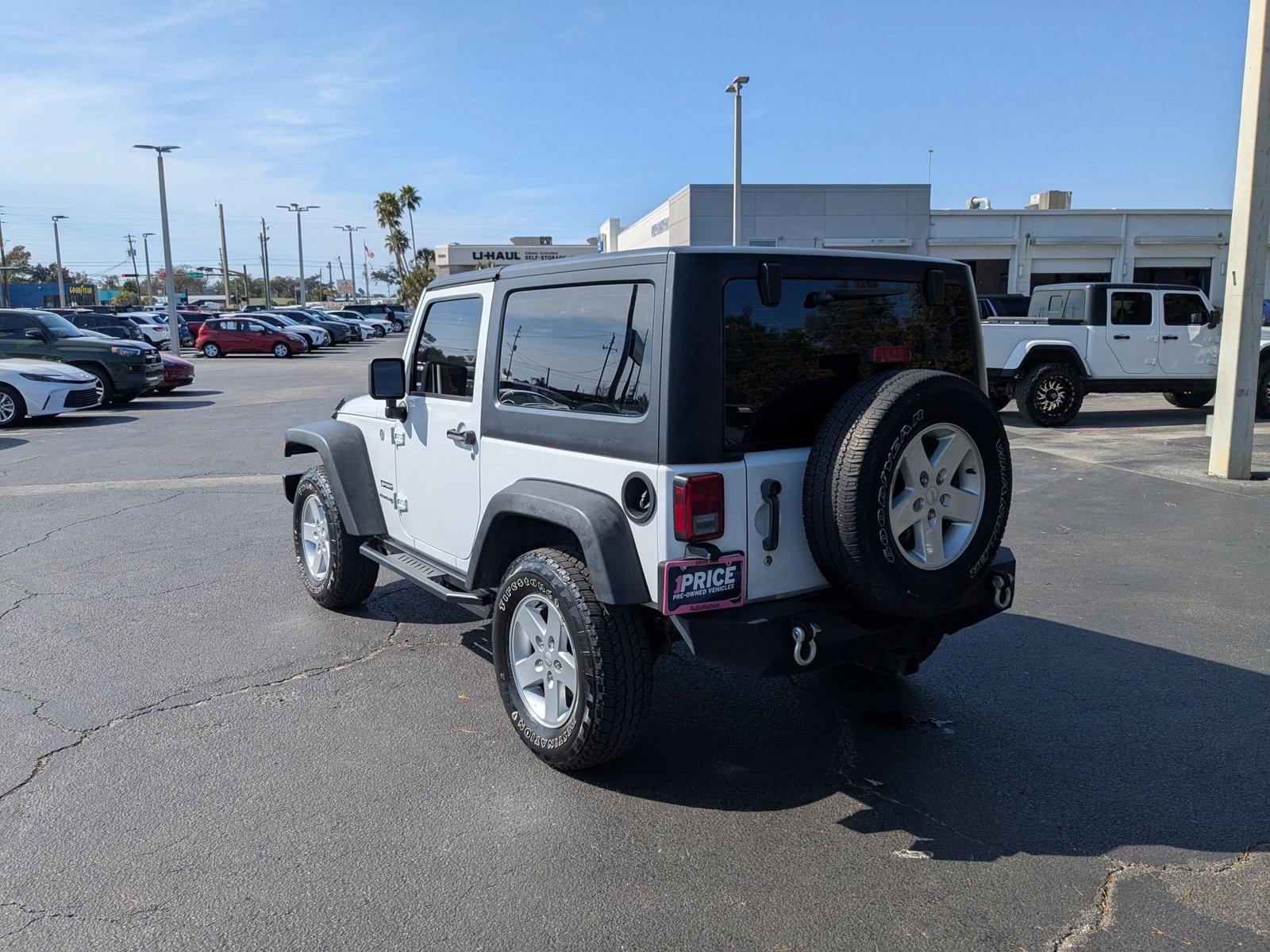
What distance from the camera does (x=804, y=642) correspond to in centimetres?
348

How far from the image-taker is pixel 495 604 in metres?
4.12

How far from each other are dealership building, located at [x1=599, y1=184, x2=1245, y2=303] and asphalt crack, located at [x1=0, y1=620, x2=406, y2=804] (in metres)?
32.6

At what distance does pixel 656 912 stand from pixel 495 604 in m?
1.51

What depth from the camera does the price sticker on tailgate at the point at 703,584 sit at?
338 cm

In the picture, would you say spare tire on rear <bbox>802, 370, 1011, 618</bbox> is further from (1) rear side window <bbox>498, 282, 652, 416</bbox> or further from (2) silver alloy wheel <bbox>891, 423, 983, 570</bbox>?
(1) rear side window <bbox>498, 282, 652, 416</bbox>

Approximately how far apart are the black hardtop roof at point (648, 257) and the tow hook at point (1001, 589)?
136cm

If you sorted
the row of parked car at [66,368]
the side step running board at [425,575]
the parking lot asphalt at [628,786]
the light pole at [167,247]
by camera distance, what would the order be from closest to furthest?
the parking lot asphalt at [628,786] → the side step running board at [425,575] → the row of parked car at [66,368] → the light pole at [167,247]

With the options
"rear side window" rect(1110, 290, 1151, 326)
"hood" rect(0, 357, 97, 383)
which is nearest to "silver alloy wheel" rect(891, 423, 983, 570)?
"rear side window" rect(1110, 290, 1151, 326)

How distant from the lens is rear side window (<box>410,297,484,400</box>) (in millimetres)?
4641

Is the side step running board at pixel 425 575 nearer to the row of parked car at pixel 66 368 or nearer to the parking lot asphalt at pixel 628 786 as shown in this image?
the parking lot asphalt at pixel 628 786

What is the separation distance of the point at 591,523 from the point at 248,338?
36.6m

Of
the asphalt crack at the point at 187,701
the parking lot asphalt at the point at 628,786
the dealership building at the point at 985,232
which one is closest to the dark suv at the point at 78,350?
the parking lot asphalt at the point at 628,786

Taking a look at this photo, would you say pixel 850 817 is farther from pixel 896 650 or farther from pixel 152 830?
pixel 152 830

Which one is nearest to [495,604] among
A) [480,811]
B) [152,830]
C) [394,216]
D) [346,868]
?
[480,811]
